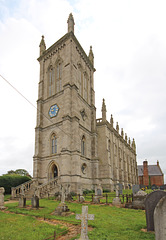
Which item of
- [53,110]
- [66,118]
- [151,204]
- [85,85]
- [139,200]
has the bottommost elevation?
[139,200]

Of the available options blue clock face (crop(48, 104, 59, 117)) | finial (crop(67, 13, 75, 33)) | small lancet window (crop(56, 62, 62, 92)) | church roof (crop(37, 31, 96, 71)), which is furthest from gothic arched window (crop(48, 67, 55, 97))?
finial (crop(67, 13, 75, 33))

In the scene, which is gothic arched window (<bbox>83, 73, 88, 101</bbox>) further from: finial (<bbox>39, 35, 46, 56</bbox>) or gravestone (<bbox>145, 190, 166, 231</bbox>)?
gravestone (<bbox>145, 190, 166, 231</bbox>)

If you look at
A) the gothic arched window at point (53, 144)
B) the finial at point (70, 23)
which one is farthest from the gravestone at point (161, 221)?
the finial at point (70, 23)

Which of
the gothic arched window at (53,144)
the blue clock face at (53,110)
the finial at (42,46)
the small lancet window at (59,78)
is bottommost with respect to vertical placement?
the gothic arched window at (53,144)

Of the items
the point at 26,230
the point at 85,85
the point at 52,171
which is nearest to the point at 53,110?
the point at 85,85

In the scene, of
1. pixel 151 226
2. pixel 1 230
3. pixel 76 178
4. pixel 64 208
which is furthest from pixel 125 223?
pixel 76 178

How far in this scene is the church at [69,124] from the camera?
2352cm

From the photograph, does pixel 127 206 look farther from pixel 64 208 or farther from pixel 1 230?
pixel 1 230

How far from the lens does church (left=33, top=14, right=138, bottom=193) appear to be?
23516mm

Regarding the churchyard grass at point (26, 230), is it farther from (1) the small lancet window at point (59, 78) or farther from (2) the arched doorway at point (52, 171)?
(1) the small lancet window at point (59, 78)

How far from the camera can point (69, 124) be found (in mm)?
24094

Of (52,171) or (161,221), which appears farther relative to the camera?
(52,171)

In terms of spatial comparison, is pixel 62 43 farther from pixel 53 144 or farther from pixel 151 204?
pixel 151 204

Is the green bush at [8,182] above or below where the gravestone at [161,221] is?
below
